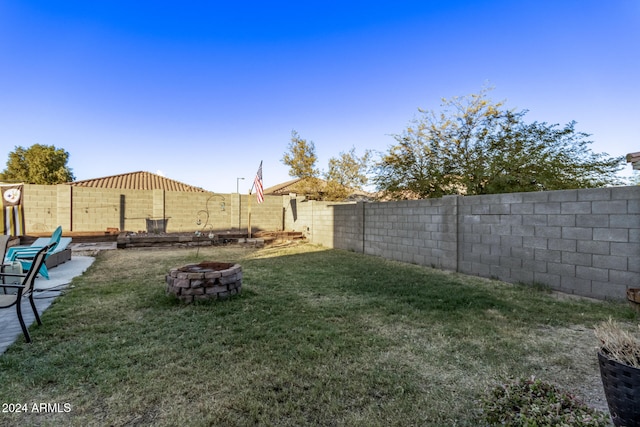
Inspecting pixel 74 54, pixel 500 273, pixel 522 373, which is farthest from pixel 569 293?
pixel 74 54

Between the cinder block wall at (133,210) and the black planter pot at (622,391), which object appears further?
the cinder block wall at (133,210)

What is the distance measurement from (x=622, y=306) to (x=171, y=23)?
11318mm

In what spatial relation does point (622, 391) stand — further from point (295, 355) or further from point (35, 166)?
point (35, 166)

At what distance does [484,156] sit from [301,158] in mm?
12763

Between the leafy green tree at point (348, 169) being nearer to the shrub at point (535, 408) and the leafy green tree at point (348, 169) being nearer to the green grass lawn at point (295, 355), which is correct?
the green grass lawn at point (295, 355)

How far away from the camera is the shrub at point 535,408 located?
137 centimetres

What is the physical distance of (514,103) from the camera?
9.12 meters

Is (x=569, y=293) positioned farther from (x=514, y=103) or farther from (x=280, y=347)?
(x=514, y=103)

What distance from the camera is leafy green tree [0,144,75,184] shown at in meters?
23.5

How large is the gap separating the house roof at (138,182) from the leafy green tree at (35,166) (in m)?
6.99

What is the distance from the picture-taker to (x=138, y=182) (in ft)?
70.4

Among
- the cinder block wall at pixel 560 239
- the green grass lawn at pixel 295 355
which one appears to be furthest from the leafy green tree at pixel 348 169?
the green grass lawn at pixel 295 355

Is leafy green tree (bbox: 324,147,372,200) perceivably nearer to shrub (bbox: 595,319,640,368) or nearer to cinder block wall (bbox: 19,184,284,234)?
cinder block wall (bbox: 19,184,284,234)

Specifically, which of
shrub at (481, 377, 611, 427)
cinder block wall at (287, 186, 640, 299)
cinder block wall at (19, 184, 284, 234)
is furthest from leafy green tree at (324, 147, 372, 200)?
shrub at (481, 377, 611, 427)
